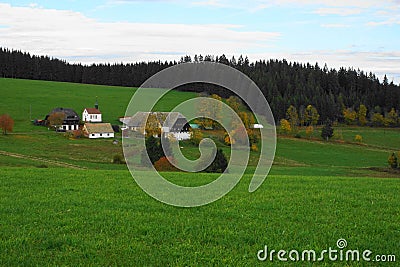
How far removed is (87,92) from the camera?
136 metres

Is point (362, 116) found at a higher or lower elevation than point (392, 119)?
higher

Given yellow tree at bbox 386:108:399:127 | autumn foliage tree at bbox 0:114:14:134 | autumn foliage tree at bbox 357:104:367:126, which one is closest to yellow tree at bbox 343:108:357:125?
autumn foliage tree at bbox 357:104:367:126

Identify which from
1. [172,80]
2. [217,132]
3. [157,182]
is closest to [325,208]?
[157,182]

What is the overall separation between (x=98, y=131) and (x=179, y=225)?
72.5 metres

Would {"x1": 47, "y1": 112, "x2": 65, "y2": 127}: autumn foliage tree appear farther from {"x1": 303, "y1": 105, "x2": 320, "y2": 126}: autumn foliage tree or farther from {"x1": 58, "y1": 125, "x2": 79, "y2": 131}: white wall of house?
{"x1": 303, "y1": 105, "x2": 320, "y2": 126}: autumn foliage tree

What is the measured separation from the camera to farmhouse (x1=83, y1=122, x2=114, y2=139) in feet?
262

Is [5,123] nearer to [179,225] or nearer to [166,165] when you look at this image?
[166,165]

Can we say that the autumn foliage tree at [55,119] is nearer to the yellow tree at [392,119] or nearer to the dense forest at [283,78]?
the dense forest at [283,78]

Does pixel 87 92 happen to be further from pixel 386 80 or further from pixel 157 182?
pixel 157 182

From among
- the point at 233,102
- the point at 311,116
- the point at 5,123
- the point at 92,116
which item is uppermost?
the point at 233,102

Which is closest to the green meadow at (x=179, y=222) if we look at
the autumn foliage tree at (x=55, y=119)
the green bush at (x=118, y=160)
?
the green bush at (x=118, y=160)

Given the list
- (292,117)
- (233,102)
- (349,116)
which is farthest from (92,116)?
(349,116)

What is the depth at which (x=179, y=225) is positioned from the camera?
34.0 feet

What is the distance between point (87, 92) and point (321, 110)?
6887 centimetres
